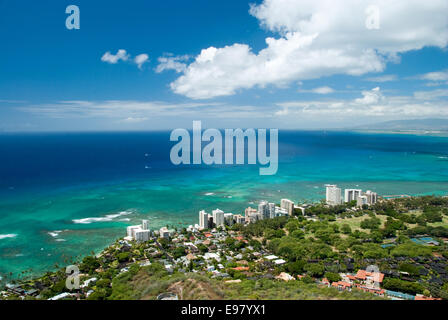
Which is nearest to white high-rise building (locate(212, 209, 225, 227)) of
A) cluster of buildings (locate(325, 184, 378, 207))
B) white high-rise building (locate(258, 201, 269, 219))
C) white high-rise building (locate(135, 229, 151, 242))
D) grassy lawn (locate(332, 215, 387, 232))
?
white high-rise building (locate(258, 201, 269, 219))

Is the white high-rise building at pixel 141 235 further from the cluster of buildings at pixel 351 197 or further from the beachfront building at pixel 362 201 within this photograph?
the beachfront building at pixel 362 201

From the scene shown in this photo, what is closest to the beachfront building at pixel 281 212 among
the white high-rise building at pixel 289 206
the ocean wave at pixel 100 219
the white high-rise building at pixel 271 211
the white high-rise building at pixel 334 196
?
the white high-rise building at pixel 289 206

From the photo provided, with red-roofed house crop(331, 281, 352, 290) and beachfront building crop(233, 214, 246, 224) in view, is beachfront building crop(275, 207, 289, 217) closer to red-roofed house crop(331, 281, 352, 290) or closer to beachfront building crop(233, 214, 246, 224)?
beachfront building crop(233, 214, 246, 224)

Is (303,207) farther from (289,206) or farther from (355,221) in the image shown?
(355,221)

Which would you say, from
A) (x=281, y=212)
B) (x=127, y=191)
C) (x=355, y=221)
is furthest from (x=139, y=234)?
(x=355, y=221)
